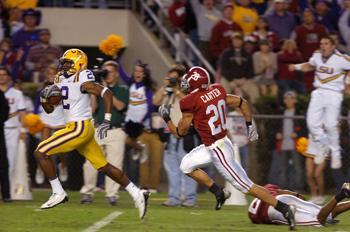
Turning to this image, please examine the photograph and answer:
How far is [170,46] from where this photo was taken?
21453 mm

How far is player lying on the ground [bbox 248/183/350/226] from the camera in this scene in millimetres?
12828

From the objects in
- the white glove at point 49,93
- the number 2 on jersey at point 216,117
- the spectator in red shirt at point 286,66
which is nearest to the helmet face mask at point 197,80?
the number 2 on jersey at point 216,117

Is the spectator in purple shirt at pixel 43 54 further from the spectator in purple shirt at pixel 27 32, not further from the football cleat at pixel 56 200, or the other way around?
the football cleat at pixel 56 200

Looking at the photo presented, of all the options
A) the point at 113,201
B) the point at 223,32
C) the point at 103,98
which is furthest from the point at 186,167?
the point at 223,32

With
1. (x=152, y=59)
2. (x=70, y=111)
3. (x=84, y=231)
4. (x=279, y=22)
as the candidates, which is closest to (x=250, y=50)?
(x=279, y=22)

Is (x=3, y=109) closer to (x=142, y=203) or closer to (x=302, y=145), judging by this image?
(x=142, y=203)

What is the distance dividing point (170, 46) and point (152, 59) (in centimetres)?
39

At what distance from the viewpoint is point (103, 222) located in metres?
13.4

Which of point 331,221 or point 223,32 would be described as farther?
point 223,32

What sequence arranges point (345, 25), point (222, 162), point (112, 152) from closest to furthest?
point (222, 162), point (112, 152), point (345, 25)

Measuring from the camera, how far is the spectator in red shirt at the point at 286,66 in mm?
19281

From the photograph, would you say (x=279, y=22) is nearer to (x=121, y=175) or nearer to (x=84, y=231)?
(x=121, y=175)

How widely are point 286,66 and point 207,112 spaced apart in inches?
253

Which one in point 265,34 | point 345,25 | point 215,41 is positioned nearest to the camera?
point 215,41
